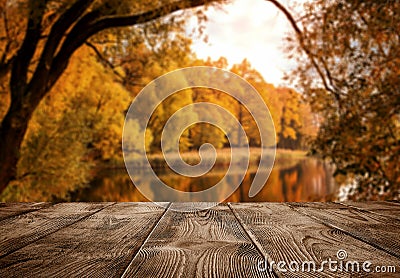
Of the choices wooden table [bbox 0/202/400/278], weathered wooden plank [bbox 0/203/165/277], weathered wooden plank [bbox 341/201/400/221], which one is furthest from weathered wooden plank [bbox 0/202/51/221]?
weathered wooden plank [bbox 341/201/400/221]

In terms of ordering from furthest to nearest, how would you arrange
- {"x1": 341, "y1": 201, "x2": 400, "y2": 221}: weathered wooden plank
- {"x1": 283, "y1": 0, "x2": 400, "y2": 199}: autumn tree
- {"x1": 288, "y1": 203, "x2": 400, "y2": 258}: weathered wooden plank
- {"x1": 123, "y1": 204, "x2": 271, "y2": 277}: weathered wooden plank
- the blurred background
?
the blurred background < {"x1": 283, "y1": 0, "x2": 400, "y2": 199}: autumn tree < {"x1": 341, "y1": 201, "x2": 400, "y2": 221}: weathered wooden plank < {"x1": 288, "y1": 203, "x2": 400, "y2": 258}: weathered wooden plank < {"x1": 123, "y1": 204, "x2": 271, "y2": 277}: weathered wooden plank

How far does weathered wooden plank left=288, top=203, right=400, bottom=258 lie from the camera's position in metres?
1.17

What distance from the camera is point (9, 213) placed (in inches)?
68.9

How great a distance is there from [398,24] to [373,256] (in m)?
3.70

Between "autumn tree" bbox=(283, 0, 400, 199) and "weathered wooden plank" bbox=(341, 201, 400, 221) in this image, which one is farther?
"autumn tree" bbox=(283, 0, 400, 199)

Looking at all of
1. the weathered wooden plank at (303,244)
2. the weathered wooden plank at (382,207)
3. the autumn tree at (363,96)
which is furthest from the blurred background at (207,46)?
the weathered wooden plank at (303,244)

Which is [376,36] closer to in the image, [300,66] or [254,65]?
[300,66]

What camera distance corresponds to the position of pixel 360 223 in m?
1.46

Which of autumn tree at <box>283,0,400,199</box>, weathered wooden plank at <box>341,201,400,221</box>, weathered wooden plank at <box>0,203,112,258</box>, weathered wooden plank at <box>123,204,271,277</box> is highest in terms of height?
autumn tree at <box>283,0,400,199</box>

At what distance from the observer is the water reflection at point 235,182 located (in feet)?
45.6

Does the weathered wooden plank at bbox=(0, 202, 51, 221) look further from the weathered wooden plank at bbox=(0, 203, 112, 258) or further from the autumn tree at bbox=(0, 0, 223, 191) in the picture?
the autumn tree at bbox=(0, 0, 223, 191)

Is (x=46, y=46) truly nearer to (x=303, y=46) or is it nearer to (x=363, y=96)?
(x=303, y=46)

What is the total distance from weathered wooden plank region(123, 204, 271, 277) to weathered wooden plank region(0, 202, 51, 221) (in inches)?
27.6

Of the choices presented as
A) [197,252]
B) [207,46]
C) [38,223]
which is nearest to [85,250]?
[197,252]
